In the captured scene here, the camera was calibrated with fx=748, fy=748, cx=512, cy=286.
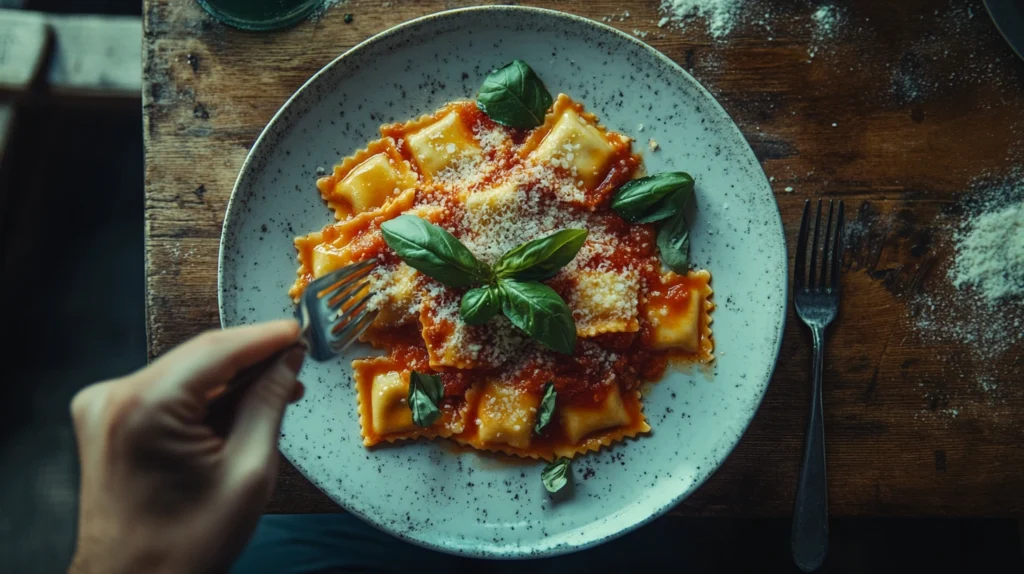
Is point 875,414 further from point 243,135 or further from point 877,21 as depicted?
point 243,135

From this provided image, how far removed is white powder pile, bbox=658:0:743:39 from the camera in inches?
129

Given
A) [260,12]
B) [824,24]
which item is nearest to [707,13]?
[824,24]

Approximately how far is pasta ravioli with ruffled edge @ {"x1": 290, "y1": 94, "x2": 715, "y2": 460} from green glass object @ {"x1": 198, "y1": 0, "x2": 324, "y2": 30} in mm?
703

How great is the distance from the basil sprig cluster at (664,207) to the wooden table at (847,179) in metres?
0.53

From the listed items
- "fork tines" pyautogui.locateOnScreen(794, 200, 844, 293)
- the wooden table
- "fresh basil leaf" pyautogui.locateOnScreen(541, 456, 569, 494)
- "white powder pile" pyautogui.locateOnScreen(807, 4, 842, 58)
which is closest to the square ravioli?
the wooden table

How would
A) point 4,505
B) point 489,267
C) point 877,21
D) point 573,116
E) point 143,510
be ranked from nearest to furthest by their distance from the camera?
1. point 143,510
2. point 489,267
3. point 573,116
4. point 877,21
5. point 4,505

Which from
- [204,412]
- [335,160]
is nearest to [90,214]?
[335,160]

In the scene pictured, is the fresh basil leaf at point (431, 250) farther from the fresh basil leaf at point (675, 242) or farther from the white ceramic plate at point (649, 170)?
the fresh basil leaf at point (675, 242)

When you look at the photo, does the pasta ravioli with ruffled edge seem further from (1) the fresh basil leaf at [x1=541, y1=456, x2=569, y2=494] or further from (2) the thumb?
(2) the thumb

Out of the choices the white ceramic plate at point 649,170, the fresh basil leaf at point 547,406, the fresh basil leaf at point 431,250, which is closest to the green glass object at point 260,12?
the white ceramic plate at point 649,170

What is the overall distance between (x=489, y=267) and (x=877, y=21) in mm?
2053

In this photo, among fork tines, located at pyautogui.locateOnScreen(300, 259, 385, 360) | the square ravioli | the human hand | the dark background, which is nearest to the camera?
the human hand

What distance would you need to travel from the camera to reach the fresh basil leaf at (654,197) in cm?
297

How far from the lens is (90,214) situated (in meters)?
4.58
